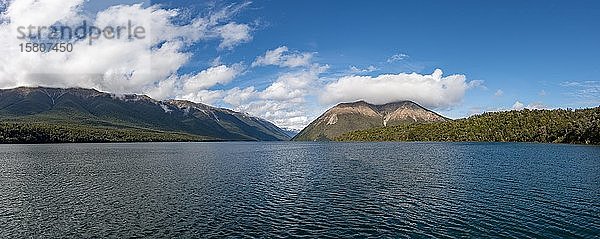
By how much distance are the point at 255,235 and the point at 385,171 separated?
54.0 meters

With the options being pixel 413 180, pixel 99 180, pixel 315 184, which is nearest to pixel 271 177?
pixel 315 184

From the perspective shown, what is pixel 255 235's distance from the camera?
3700cm

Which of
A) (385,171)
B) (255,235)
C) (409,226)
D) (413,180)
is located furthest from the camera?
(385,171)

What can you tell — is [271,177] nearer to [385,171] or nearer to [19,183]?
[385,171]

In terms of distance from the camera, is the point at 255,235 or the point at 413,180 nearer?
the point at 255,235

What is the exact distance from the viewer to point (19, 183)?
235 ft

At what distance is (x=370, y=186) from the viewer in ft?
213

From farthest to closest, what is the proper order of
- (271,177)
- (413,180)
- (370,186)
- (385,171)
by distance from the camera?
1. (385,171)
2. (271,177)
3. (413,180)
4. (370,186)

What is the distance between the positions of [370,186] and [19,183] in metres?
60.0

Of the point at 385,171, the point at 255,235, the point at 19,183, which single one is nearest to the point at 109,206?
the point at 255,235

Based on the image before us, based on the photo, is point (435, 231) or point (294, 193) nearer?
point (435, 231)

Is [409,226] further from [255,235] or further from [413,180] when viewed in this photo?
[413,180]

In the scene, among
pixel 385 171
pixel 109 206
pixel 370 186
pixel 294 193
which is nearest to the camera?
pixel 109 206

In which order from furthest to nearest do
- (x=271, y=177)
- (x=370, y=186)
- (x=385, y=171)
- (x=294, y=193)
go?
1. (x=385, y=171)
2. (x=271, y=177)
3. (x=370, y=186)
4. (x=294, y=193)
